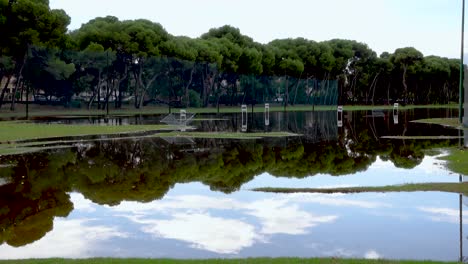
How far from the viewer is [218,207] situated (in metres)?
16.8

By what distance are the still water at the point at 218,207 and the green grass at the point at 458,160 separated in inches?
17.2

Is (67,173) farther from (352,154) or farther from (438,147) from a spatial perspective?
(438,147)

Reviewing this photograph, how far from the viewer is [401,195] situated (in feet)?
59.8

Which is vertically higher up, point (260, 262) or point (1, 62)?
point (1, 62)

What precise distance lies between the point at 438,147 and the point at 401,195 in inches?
553

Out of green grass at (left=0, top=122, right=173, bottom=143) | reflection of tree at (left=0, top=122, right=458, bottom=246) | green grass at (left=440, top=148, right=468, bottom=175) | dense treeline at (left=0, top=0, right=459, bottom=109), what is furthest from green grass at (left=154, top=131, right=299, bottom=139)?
dense treeline at (left=0, top=0, right=459, bottom=109)

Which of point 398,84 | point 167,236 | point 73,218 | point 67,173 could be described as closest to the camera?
point 167,236

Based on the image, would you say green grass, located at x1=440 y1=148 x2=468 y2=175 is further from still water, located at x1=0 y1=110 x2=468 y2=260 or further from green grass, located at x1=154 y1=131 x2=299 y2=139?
green grass, located at x1=154 y1=131 x2=299 y2=139

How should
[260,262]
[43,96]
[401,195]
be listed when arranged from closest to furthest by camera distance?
1. [260,262]
2. [401,195]
3. [43,96]

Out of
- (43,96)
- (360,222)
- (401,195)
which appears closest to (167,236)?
(360,222)

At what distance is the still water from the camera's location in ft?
41.2

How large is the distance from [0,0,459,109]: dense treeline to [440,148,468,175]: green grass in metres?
46.1

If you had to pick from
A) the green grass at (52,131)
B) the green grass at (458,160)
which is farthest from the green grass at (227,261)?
the green grass at (52,131)

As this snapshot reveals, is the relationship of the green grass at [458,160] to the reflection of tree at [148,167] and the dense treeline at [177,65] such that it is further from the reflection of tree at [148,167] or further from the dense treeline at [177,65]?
the dense treeline at [177,65]
